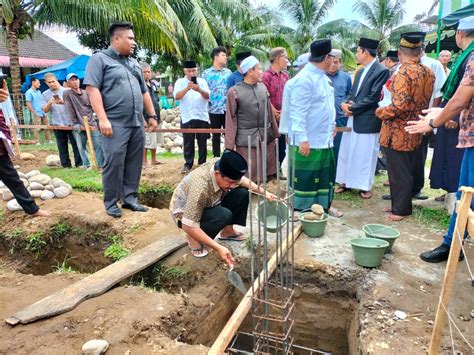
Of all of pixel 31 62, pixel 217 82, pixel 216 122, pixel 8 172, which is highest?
pixel 31 62

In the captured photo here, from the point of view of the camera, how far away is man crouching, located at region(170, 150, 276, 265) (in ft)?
8.93

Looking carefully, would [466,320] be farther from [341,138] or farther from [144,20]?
[144,20]

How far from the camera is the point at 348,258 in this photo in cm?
330

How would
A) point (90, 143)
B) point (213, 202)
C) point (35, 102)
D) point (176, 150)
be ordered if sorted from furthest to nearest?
point (35, 102), point (176, 150), point (90, 143), point (213, 202)

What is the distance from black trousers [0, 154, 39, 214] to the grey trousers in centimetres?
81

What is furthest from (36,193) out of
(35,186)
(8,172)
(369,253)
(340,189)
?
(369,253)

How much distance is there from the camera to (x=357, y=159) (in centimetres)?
473

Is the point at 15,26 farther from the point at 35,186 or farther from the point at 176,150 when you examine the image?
the point at 35,186

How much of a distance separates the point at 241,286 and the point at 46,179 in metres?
3.72

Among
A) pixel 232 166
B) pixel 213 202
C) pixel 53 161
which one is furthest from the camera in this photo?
pixel 53 161

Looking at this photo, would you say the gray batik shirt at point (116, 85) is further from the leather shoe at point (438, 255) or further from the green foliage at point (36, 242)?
the leather shoe at point (438, 255)

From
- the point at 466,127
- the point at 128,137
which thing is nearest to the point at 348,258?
the point at 466,127

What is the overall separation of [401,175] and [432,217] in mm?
712

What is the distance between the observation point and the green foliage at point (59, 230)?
13.8 ft
